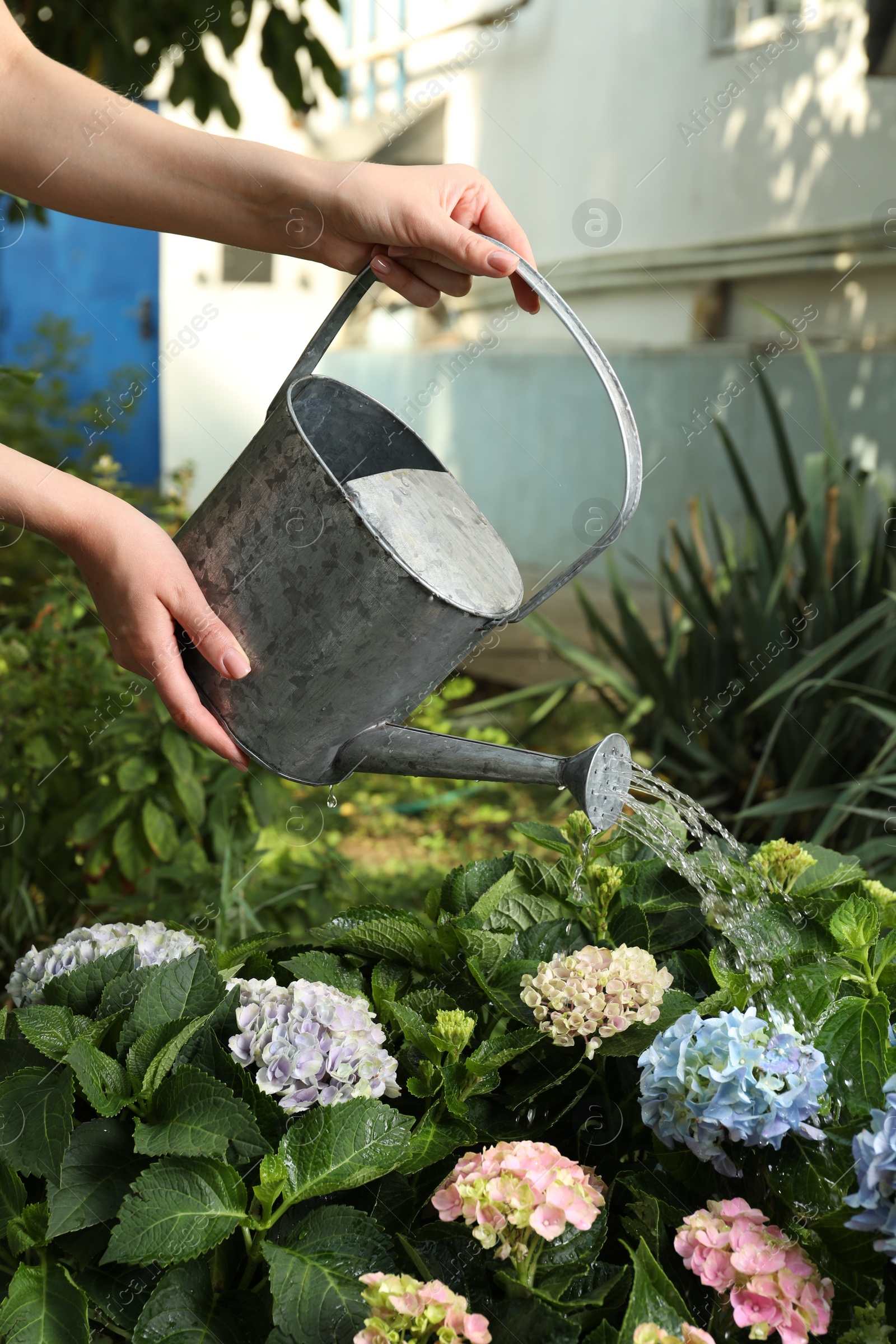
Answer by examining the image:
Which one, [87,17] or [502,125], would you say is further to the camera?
[502,125]

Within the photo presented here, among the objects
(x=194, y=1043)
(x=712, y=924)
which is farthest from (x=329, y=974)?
(x=712, y=924)

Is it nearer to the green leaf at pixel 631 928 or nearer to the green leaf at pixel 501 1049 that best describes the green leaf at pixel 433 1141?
the green leaf at pixel 501 1049

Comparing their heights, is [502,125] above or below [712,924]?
above

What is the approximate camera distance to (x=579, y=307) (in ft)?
17.9

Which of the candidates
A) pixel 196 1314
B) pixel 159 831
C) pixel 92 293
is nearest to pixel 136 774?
pixel 159 831

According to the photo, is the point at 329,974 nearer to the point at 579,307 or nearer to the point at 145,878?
the point at 145,878

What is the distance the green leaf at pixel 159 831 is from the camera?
1.70 meters

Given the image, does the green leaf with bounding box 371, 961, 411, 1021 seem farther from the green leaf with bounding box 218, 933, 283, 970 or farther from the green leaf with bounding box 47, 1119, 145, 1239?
the green leaf with bounding box 47, 1119, 145, 1239

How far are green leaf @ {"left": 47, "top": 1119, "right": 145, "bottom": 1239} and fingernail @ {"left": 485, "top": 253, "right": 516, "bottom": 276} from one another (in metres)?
0.73

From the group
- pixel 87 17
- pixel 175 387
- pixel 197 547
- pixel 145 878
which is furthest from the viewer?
pixel 175 387

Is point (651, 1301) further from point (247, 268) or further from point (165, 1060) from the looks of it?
point (247, 268)

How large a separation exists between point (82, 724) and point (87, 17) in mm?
1846

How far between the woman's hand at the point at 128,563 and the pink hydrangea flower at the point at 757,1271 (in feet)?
1.77

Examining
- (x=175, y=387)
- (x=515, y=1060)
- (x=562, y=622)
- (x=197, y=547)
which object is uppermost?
(x=197, y=547)
